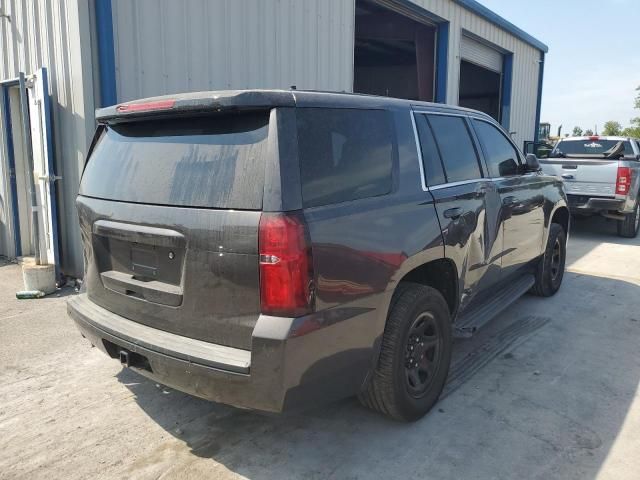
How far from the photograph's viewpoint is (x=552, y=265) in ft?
19.3

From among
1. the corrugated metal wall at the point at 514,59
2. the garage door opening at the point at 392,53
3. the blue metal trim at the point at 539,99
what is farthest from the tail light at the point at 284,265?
the blue metal trim at the point at 539,99

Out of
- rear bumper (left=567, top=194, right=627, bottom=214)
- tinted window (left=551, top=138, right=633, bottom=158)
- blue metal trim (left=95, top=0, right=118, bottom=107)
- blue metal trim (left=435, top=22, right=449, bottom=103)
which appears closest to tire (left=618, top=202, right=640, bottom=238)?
rear bumper (left=567, top=194, right=627, bottom=214)

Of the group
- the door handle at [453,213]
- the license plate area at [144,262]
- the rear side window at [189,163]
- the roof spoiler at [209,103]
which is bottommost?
the license plate area at [144,262]

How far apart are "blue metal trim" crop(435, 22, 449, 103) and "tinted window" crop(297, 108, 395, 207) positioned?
9462mm

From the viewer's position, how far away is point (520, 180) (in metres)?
4.73

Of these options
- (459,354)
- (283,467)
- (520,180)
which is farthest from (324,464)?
(520,180)

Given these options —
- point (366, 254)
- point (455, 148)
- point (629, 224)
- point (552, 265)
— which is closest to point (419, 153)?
point (455, 148)

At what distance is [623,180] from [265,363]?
9.16m

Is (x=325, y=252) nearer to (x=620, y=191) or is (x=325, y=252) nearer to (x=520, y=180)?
(x=520, y=180)

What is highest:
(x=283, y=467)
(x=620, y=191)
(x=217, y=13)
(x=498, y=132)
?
(x=217, y=13)

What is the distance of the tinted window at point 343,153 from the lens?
8.20ft

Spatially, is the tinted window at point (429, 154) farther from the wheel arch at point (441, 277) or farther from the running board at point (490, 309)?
Result: the running board at point (490, 309)

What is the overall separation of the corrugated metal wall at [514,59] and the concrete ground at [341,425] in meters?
8.32

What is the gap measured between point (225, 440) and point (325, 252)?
4.54 feet
